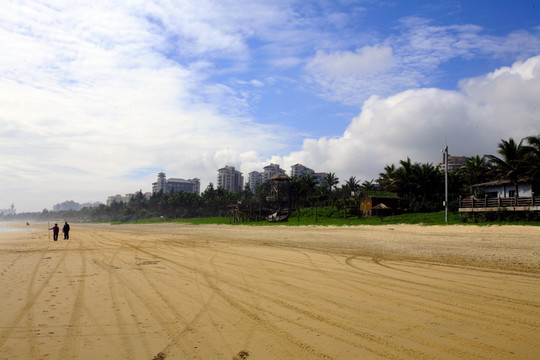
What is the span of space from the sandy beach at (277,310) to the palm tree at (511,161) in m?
22.5

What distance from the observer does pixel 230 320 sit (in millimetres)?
6773

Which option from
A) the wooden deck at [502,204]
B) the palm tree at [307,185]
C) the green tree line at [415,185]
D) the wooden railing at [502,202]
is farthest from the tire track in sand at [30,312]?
the palm tree at [307,185]

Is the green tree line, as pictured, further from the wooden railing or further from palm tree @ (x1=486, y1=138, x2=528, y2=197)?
the wooden railing

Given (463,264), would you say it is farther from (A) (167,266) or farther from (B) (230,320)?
(A) (167,266)

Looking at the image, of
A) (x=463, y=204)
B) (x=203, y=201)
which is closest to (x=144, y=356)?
(x=463, y=204)

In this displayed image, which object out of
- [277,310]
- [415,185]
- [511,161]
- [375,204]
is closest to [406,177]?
[415,185]

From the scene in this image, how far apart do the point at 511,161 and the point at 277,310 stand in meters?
34.1

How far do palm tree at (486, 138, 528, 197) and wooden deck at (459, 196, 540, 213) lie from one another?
510 cm

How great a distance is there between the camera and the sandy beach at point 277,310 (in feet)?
17.7

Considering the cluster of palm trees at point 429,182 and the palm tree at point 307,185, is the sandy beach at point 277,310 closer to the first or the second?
the cluster of palm trees at point 429,182

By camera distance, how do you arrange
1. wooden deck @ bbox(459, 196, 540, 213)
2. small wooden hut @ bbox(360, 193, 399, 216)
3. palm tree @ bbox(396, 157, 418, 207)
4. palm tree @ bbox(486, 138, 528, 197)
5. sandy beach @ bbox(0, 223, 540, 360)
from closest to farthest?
sandy beach @ bbox(0, 223, 540, 360), wooden deck @ bbox(459, 196, 540, 213), palm tree @ bbox(486, 138, 528, 197), small wooden hut @ bbox(360, 193, 399, 216), palm tree @ bbox(396, 157, 418, 207)

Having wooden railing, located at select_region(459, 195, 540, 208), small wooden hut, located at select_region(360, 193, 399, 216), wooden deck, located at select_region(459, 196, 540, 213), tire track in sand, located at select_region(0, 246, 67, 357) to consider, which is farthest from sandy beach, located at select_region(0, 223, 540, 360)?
small wooden hut, located at select_region(360, 193, 399, 216)

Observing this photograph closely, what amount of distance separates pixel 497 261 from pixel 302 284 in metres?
7.94

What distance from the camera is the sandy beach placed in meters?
5.38
